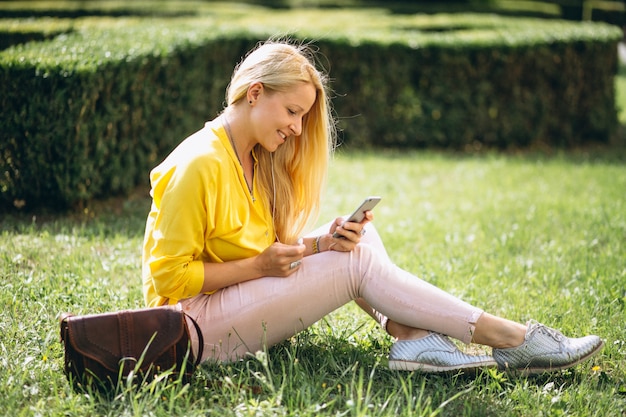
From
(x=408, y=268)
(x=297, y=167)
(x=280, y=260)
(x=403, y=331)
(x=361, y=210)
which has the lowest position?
(x=408, y=268)

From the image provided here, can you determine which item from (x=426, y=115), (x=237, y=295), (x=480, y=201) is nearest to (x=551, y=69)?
(x=426, y=115)

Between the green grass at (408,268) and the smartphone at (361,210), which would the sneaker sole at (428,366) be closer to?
→ the green grass at (408,268)

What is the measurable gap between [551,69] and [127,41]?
5.78 meters

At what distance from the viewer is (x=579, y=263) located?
506cm

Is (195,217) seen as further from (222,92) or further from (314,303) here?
(222,92)

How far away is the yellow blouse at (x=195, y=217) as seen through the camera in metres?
3.01

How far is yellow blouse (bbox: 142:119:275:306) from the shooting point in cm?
301

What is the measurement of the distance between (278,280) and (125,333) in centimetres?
68

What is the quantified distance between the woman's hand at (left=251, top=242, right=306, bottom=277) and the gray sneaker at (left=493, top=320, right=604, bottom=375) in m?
1.00

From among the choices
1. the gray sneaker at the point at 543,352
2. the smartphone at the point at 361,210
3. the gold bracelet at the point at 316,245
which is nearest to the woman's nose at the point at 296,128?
the smartphone at the point at 361,210

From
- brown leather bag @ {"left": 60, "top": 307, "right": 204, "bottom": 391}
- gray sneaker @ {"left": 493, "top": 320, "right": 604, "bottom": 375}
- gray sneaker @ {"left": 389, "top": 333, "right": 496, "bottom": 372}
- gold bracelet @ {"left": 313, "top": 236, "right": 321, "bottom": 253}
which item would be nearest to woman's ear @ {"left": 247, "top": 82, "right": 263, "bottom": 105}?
gold bracelet @ {"left": 313, "top": 236, "right": 321, "bottom": 253}

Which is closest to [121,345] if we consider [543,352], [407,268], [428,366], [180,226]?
[180,226]

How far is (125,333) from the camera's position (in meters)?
2.93

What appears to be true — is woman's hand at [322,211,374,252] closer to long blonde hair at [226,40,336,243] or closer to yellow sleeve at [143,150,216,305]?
long blonde hair at [226,40,336,243]
